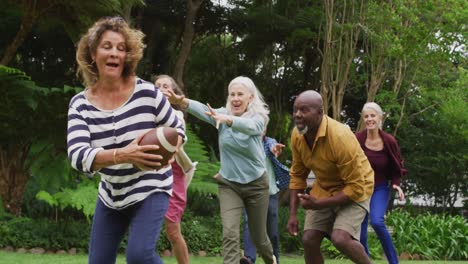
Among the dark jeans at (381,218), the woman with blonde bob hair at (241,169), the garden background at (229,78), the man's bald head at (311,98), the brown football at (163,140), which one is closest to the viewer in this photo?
the brown football at (163,140)

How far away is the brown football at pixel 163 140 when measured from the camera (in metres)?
3.74

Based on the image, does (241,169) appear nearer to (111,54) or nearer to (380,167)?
(380,167)

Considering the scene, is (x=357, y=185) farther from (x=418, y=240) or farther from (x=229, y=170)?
(x=418, y=240)

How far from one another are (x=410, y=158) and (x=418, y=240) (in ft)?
35.2

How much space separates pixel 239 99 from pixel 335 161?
156 cm

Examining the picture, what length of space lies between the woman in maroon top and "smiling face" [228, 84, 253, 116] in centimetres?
197

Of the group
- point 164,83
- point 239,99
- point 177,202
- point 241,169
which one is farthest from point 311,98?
point 177,202

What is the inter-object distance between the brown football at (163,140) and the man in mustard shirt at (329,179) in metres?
1.84

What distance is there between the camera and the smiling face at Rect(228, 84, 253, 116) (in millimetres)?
6836

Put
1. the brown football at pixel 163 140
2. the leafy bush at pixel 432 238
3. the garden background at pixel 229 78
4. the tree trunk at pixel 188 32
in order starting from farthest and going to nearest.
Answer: the tree trunk at pixel 188 32 < the leafy bush at pixel 432 238 < the garden background at pixel 229 78 < the brown football at pixel 163 140

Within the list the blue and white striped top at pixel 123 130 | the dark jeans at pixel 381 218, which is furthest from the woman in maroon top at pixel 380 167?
the blue and white striped top at pixel 123 130

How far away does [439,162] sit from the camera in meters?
23.5

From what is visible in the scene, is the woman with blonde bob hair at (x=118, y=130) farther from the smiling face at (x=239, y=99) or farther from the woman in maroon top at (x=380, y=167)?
the woman in maroon top at (x=380, y=167)

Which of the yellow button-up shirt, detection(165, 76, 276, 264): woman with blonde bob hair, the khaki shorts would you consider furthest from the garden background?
the yellow button-up shirt
